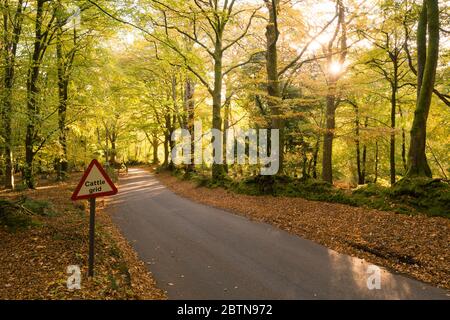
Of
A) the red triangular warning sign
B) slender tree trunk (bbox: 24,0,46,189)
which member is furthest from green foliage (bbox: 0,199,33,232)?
slender tree trunk (bbox: 24,0,46,189)

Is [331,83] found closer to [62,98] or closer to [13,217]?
[62,98]

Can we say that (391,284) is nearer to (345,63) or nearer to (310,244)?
(310,244)

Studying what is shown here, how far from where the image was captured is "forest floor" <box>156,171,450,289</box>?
22.7 feet

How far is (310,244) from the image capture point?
8453mm

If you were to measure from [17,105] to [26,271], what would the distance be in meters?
7.73

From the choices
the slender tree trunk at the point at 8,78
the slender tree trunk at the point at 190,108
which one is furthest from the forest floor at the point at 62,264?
the slender tree trunk at the point at 190,108

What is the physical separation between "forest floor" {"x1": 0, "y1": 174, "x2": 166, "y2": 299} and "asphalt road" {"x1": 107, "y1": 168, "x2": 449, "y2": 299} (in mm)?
462

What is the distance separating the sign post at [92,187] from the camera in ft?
18.6

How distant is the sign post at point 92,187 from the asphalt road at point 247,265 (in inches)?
68.3

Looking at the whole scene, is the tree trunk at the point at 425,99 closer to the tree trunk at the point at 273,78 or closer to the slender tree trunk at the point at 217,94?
the tree trunk at the point at 273,78

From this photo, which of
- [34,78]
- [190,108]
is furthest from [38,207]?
[190,108]

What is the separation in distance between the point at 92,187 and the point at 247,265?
371 cm

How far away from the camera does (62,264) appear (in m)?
6.44
